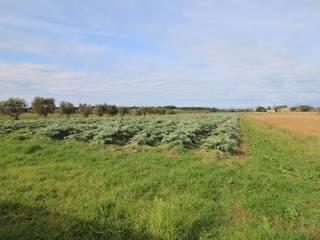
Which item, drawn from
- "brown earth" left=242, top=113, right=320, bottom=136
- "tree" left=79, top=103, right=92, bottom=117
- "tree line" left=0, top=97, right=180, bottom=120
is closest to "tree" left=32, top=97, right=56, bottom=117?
"tree line" left=0, top=97, right=180, bottom=120

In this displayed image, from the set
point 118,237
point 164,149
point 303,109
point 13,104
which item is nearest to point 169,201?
point 118,237

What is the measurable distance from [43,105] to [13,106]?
23.9ft

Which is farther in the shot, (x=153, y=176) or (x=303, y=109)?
(x=303, y=109)

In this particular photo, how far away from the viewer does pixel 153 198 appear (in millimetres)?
7312

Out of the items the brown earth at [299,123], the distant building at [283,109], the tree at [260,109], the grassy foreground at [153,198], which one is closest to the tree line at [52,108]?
the brown earth at [299,123]

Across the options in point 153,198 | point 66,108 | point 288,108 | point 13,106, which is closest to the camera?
point 153,198

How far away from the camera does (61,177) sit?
8.92 metres

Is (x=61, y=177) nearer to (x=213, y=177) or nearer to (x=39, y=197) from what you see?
(x=39, y=197)

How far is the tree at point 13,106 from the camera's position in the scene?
63438 millimetres

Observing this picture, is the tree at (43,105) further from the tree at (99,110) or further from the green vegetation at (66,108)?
the tree at (99,110)

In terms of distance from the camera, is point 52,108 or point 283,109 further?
point 283,109

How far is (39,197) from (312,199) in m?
6.57

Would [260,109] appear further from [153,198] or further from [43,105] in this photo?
[153,198]

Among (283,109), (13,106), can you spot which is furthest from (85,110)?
(283,109)
